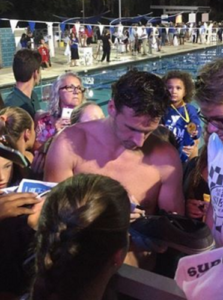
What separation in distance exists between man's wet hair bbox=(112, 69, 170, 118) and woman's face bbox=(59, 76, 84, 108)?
5.66 ft

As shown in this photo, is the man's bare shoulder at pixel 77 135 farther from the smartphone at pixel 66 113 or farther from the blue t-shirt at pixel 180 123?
the blue t-shirt at pixel 180 123

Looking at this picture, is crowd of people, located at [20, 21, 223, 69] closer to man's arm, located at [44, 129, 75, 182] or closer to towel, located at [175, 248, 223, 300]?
man's arm, located at [44, 129, 75, 182]

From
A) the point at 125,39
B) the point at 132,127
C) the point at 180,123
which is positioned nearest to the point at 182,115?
the point at 180,123

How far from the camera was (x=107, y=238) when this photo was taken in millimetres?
1125

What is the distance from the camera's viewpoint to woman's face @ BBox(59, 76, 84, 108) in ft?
11.7

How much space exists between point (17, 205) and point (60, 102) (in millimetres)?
2102

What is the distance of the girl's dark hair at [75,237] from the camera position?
109 centimetres

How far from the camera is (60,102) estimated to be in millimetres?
3551

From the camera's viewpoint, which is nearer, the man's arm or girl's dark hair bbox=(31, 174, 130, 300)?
girl's dark hair bbox=(31, 174, 130, 300)

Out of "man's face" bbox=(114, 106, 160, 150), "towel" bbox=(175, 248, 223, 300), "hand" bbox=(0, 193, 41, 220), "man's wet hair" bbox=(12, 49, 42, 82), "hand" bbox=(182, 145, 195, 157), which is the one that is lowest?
"hand" bbox=(182, 145, 195, 157)

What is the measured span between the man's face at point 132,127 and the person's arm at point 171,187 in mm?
179

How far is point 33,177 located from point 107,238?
1.34 m

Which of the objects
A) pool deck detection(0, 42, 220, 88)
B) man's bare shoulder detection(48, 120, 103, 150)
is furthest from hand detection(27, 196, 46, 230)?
pool deck detection(0, 42, 220, 88)

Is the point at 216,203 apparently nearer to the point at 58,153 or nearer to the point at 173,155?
the point at 173,155
